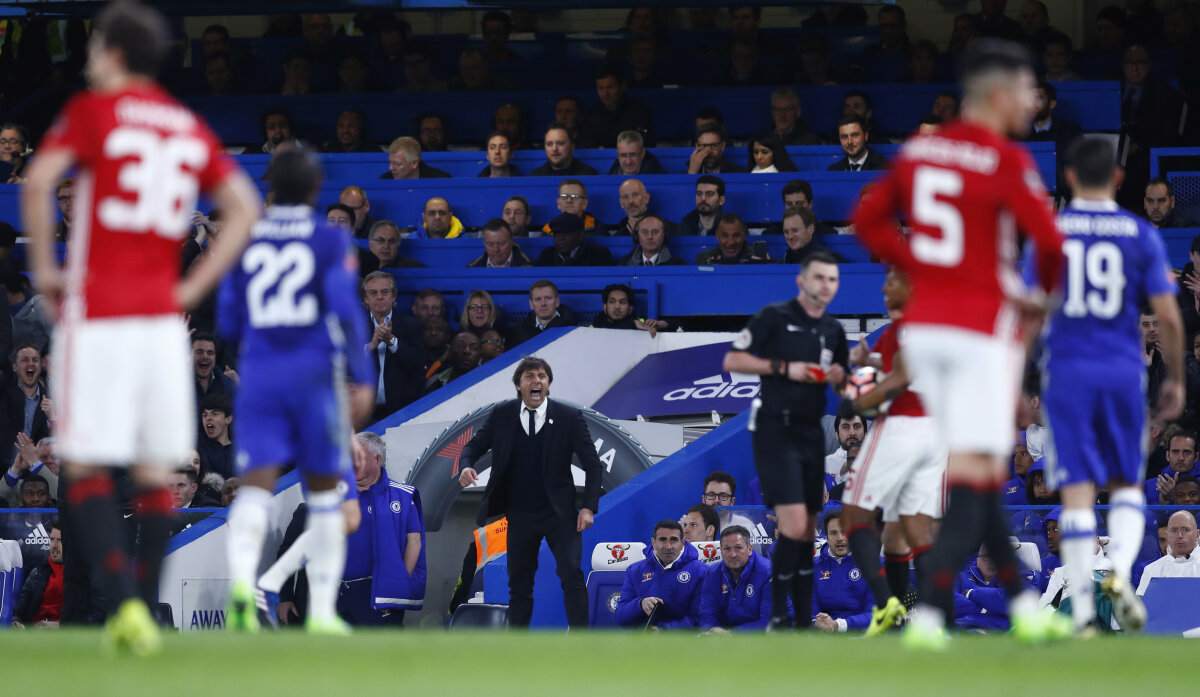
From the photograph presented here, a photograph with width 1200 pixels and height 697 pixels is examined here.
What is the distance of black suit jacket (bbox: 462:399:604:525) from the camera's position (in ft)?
37.2

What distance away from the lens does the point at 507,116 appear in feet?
54.5

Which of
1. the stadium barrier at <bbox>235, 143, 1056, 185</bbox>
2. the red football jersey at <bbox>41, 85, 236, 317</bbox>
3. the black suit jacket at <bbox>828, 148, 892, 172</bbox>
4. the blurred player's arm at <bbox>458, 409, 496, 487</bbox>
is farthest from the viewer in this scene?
the stadium barrier at <bbox>235, 143, 1056, 185</bbox>

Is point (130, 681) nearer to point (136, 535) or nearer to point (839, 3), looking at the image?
point (136, 535)

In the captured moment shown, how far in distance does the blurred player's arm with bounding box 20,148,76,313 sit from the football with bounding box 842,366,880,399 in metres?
4.22

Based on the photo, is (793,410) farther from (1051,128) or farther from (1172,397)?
(1051,128)

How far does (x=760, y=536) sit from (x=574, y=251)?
477 cm

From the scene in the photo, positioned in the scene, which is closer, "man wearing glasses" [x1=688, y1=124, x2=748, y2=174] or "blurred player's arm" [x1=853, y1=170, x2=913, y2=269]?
"blurred player's arm" [x1=853, y1=170, x2=913, y2=269]

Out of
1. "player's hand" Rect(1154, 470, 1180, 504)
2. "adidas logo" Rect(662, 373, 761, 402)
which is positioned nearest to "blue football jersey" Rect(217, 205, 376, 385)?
"player's hand" Rect(1154, 470, 1180, 504)

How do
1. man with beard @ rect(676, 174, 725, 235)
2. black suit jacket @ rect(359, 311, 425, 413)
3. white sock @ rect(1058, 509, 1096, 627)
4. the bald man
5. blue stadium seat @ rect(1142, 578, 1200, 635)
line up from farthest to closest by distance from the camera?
1. man with beard @ rect(676, 174, 725, 235)
2. black suit jacket @ rect(359, 311, 425, 413)
3. the bald man
4. blue stadium seat @ rect(1142, 578, 1200, 635)
5. white sock @ rect(1058, 509, 1096, 627)

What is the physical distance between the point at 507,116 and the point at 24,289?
5040mm

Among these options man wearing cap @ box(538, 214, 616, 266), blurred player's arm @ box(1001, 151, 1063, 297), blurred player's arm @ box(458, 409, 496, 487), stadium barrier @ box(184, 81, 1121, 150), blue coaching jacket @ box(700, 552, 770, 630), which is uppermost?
stadium barrier @ box(184, 81, 1121, 150)

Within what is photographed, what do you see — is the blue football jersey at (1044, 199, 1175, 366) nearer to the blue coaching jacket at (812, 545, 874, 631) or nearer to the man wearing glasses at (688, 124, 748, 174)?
the blue coaching jacket at (812, 545, 874, 631)

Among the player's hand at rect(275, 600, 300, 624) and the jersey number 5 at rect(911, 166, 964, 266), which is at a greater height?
the jersey number 5 at rect(911, 166, 964, 266)

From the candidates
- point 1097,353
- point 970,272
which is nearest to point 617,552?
point 1097,353
